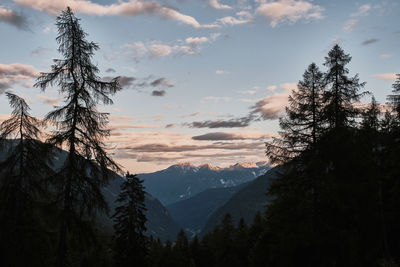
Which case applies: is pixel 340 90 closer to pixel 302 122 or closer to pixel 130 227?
pixel 302 122

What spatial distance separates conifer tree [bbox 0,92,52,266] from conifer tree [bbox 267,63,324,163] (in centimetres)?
1330

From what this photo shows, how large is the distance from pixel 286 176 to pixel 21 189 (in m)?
14.7

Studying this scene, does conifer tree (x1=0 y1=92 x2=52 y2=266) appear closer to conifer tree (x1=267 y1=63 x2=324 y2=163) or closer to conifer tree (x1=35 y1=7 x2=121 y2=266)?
conifer tree (x1=35 y1=7 x2=121 y2=266)

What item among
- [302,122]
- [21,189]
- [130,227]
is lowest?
[130,227]

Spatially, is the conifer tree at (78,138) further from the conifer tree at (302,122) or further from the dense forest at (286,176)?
the conifer tree at (302,122)

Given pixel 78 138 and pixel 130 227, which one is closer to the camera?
pixel 78 138

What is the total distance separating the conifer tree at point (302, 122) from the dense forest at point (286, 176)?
0.06 m

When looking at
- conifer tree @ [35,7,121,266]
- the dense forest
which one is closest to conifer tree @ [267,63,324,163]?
the dense forest

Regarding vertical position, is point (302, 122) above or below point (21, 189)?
above

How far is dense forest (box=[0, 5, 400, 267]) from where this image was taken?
13609mm

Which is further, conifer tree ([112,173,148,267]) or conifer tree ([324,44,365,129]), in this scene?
conifer tree ([112,173,148,267])

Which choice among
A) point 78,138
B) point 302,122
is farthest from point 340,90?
point 78,138

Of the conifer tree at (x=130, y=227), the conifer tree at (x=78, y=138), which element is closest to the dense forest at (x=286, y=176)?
the conifer tree at (x=78, y=138)

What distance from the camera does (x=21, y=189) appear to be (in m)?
15.6
